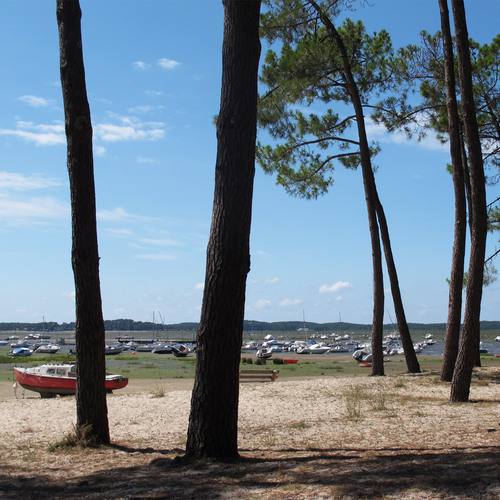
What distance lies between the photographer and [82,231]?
7.16 meters

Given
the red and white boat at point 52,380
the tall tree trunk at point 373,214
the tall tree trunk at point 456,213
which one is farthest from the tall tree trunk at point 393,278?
the red and white boat at point 52,380

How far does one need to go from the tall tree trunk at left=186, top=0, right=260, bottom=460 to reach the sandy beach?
1.31ft

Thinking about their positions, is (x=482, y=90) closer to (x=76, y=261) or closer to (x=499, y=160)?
(x=499, y=160)

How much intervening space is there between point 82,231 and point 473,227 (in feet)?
21.2

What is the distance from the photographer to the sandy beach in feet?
14.7

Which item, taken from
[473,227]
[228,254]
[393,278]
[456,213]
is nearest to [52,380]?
[393,278]

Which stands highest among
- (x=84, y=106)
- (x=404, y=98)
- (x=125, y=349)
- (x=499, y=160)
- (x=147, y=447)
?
(x=404, y=98)

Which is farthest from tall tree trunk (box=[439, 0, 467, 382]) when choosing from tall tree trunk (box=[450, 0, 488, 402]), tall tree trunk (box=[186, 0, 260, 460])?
tall tree trunk (box=[186, 0, 260, 460])

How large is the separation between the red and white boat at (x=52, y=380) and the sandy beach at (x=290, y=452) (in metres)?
4.71

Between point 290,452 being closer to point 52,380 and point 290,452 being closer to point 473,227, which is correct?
point 473,227

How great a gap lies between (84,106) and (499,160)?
15.5m

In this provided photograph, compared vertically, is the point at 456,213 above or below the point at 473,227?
above

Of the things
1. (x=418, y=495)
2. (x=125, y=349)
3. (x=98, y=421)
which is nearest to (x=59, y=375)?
(x=98, y=421)

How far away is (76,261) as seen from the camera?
281 inches
